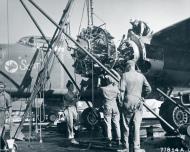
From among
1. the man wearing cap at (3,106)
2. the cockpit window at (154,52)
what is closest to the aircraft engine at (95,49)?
the cockpit window at (154,52)

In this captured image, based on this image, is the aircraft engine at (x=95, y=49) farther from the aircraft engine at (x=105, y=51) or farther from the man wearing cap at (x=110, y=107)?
the man wearing cap at (x=110, y=107)

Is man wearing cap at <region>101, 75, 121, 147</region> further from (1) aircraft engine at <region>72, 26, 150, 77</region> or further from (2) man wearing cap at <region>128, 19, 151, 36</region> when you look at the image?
(2) man wearing cap at <region>128, 19, 151, 36</region>

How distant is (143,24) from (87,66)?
93.8 inches

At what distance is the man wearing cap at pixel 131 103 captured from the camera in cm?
731

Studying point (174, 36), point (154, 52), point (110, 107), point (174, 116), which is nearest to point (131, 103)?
point (110, 107)

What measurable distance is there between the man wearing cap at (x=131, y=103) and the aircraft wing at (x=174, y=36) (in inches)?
181

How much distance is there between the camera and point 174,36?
12.2 m

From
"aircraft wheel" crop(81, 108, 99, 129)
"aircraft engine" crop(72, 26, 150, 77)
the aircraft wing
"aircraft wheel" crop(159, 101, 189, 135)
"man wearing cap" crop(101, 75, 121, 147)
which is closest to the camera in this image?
"man wearing cap" crop(101, 75, 121, 147)

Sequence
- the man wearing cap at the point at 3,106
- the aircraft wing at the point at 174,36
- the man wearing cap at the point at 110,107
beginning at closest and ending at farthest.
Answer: the man wearing cap at the point at 3,106
the man wearing cap at the point at 110,107
the aircraft wing at the point at 174,36

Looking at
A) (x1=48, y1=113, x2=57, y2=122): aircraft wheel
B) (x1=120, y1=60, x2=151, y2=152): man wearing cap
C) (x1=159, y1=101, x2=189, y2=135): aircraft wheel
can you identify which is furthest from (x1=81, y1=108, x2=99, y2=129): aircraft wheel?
(x1=120, y1=60, x2=151, y2=152): man wearing cap

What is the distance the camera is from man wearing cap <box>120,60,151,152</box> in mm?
7309

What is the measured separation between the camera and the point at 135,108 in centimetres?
733

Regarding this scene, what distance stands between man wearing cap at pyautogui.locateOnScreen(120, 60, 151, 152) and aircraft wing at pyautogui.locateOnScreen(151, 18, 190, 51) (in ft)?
15.1

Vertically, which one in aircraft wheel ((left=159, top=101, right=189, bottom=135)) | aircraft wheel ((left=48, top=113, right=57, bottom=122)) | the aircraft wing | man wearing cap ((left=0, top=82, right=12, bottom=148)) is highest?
the aircraft wing
